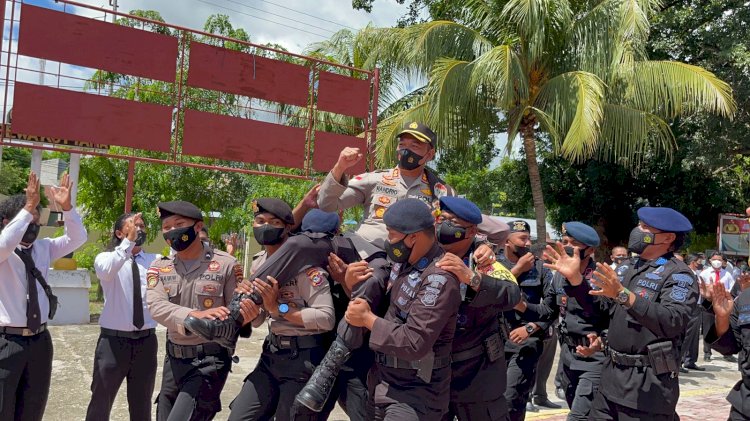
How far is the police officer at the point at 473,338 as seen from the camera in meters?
3.71

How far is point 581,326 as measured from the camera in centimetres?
510

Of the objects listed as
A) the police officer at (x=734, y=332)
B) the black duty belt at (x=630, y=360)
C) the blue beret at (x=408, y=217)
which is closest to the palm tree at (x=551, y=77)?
the police officer at (x=734, y=332)

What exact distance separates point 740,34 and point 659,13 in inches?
84.4

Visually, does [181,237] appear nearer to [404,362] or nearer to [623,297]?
[404,362]

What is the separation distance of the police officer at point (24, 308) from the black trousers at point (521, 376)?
337 cm

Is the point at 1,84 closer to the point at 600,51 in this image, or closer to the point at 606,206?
the point at 600,51

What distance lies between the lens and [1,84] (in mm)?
8383

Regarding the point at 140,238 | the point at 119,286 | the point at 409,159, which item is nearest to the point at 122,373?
the point at 119,286

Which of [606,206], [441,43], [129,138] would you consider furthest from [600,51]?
[129,138]

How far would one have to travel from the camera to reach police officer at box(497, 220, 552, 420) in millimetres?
5270

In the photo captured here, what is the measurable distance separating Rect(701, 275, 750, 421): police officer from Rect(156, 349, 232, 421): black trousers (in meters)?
3.20

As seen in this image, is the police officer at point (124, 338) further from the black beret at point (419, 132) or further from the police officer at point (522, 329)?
the police officer at point (522, 329)

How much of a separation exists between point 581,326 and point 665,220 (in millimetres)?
1313

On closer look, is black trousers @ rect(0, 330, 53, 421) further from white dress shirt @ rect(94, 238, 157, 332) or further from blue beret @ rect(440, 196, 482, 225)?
blue beret @ rect(440, 196, 482, 225)
